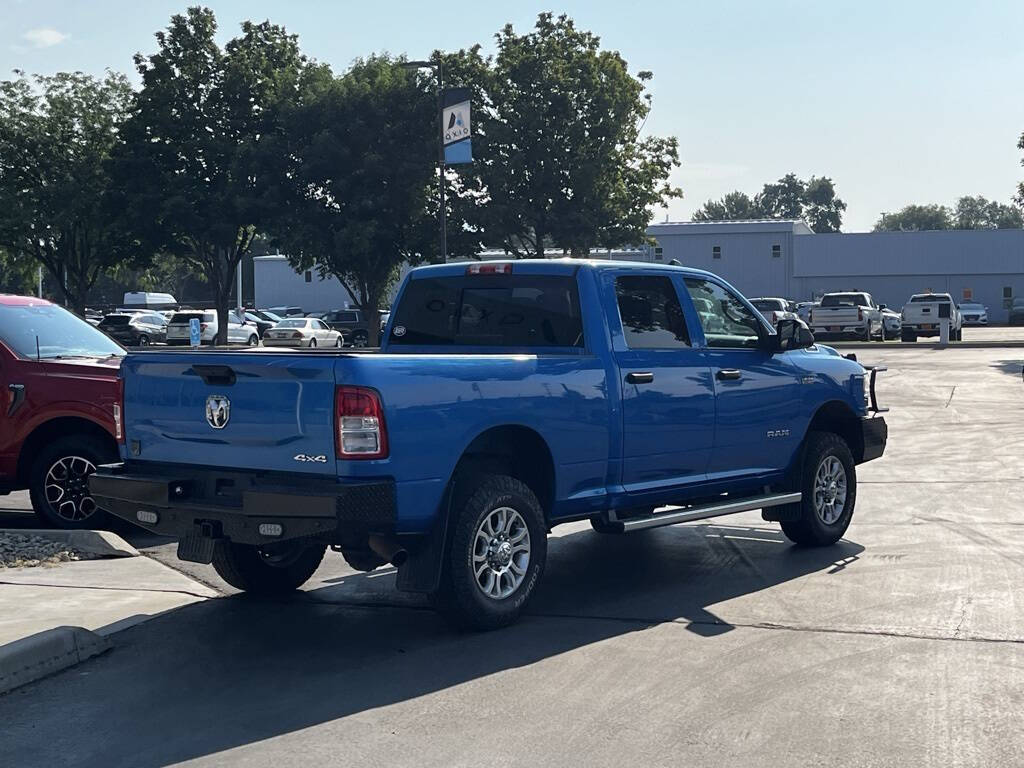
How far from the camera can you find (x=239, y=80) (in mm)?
42000

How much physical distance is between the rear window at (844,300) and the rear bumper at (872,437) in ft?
130

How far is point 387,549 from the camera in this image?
642cm

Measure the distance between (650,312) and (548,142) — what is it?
37475 mm

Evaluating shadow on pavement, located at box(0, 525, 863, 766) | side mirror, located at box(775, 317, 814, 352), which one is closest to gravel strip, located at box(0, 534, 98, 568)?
shadow on pavement, located at box(0, 525, 863, 766)

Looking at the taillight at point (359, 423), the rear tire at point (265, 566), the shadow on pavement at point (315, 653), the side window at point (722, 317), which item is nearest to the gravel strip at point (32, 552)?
the rear tire at point (265, 566)

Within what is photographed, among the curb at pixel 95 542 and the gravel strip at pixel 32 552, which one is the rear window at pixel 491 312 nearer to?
the curb at pixel 95 542

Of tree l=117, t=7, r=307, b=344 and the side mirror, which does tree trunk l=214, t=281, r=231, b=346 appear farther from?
the side mirror

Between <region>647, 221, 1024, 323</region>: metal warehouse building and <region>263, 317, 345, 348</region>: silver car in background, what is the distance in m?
36.4

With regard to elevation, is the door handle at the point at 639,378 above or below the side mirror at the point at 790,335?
below

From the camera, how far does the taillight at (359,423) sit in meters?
6.17

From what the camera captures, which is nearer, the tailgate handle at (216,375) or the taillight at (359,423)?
the taillight at (359,423)

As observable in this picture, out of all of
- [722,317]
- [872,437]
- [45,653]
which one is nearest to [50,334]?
[45,653]

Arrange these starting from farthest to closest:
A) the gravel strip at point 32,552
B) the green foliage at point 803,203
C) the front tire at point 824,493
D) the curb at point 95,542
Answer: the green foliage at point 803,203, the front tire at point 824,493, the curb at point 95,542, the gravel strip at point 32,552

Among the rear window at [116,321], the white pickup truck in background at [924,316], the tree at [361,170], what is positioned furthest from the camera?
the rear window at [116,321]
